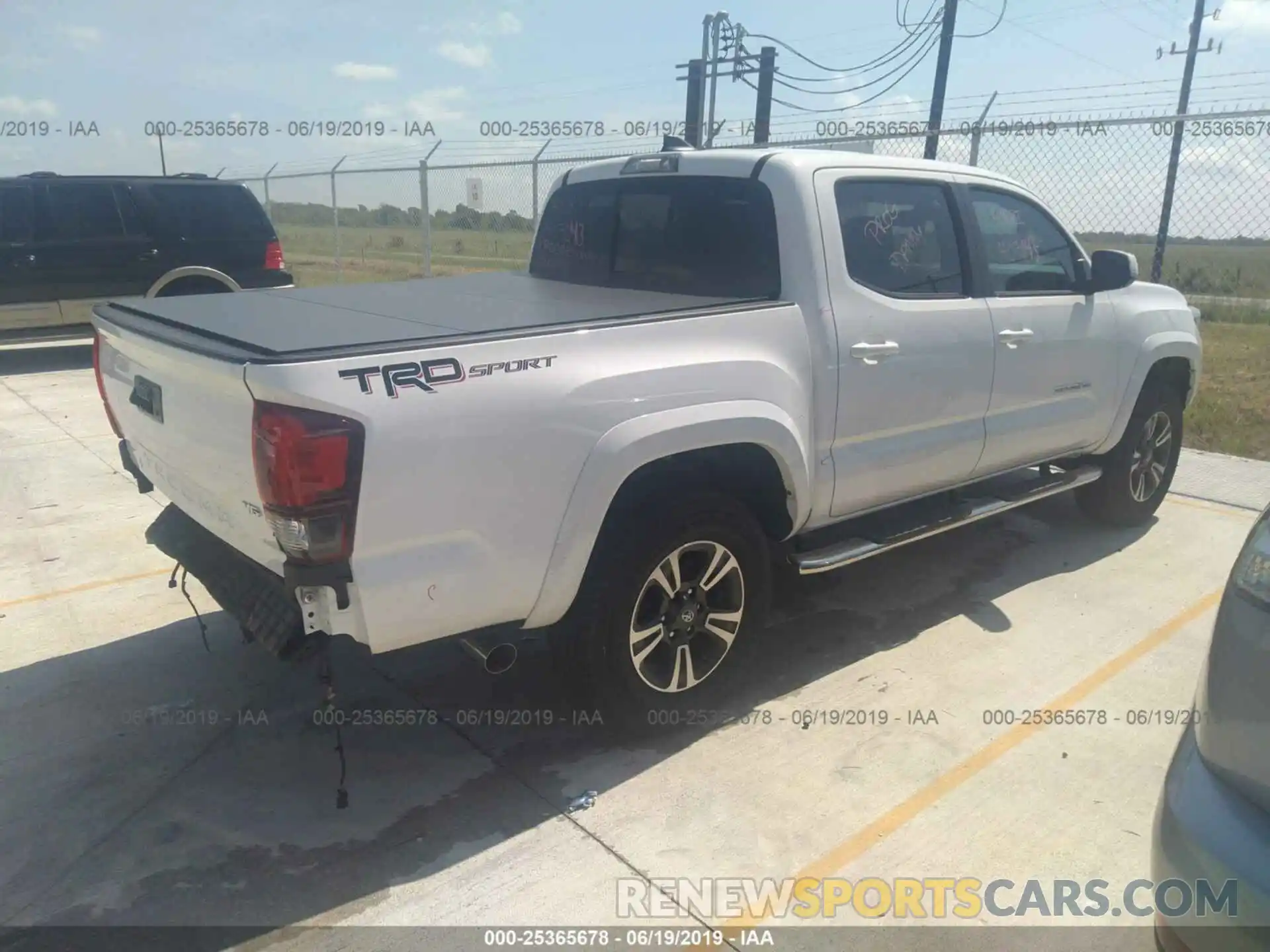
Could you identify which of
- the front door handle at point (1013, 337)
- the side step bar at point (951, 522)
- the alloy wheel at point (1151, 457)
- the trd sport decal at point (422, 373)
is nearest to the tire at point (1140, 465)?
the alloy wheel at point (1151, 457)

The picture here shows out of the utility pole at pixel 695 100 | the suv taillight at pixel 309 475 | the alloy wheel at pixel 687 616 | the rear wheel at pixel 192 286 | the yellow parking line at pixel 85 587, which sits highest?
the utility pole at pixel 695 100

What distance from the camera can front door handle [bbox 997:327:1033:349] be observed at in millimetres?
4383

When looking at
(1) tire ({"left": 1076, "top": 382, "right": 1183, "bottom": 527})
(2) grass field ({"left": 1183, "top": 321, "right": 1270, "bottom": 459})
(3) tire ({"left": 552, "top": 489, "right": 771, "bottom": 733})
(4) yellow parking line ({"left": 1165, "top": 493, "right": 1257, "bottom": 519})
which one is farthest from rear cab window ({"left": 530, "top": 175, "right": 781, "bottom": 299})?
(2) grass field ({"left": 1183, "top": 321, "right": 1270, "bottom": 459})

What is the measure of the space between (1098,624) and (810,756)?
1.89 m

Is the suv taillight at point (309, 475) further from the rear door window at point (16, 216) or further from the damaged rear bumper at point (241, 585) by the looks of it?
the rear door window at point (16, 216)

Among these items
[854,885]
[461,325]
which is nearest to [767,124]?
[461,325]

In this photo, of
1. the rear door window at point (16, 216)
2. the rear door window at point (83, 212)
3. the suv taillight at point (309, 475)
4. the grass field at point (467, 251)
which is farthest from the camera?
the grass field at point (467, 251)

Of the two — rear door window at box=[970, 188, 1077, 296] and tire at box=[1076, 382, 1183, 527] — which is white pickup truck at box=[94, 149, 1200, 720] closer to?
rear door window at box=[970, 188, 1077, 296]

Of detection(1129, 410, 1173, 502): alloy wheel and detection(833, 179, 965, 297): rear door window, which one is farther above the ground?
detection(833, 179, 965, 297): rear door window

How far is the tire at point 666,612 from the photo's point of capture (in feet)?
10.6

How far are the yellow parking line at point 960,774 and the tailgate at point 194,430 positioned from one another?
6.00ft

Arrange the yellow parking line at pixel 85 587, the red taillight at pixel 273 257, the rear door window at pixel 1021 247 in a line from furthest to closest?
the red taillight at pixel 273 257, the yellow parking line at pixel 85 587, the rear door window at pixel 1021 247

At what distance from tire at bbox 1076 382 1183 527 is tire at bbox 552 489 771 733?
2.91 m

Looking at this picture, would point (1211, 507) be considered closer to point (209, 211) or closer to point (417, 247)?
point (209, 211)
